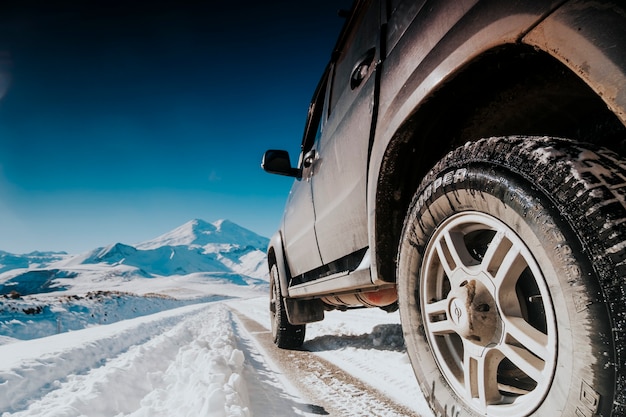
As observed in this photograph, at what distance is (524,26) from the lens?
0.80m

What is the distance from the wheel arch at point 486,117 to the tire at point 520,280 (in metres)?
0.20

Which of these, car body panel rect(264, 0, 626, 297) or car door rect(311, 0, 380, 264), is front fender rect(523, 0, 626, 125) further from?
car door rect(311, 0, 380, 264)

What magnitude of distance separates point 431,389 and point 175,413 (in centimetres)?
141

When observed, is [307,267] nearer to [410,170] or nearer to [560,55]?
[410,170]

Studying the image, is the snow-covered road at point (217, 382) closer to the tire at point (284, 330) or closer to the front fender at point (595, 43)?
the tire at point (284, 330)

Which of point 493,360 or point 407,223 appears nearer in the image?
point 493,360

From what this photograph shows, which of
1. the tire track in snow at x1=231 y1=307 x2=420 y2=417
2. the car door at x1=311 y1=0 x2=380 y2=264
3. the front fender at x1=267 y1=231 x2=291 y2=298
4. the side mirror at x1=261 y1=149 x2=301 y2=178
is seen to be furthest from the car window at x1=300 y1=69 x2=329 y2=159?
the tire track in snow at x1=231 y1=307 x2=420 y2=417

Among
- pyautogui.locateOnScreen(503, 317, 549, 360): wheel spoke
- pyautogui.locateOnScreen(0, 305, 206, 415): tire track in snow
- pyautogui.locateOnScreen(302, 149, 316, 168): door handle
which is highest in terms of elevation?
pyautogui.locateOnScreen(302, 149, 316, 168): door handle

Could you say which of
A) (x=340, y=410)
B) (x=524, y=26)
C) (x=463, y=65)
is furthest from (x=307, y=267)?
(x=524, y=26)

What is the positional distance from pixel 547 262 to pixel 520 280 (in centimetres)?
31

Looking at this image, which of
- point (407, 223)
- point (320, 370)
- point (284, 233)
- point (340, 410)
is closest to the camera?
point (407, 223)

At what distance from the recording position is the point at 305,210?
9.70 ft

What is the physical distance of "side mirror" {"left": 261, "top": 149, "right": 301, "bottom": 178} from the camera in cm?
319

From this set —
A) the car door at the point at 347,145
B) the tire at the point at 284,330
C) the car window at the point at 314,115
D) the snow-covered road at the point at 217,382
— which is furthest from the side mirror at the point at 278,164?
the snow-covered road at the point at 217,382
